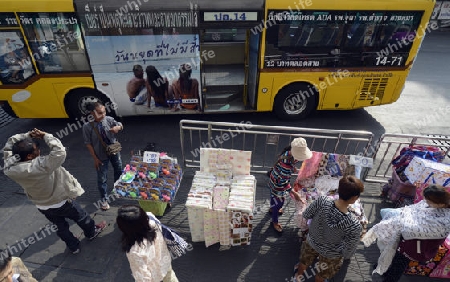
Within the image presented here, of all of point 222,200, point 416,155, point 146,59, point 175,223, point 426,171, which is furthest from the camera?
point 146,59

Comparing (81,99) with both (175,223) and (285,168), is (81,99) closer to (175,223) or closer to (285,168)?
(175,223)

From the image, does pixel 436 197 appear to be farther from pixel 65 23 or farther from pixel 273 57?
pixel 65 23

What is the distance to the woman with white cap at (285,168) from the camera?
3.89 m

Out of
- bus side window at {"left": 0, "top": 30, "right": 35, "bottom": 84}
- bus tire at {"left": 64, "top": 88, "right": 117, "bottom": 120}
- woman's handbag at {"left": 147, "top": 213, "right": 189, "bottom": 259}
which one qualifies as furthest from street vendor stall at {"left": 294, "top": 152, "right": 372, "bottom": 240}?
bus side window at {"left": 0, "top": 30, "right": 35, "bottom": 84}

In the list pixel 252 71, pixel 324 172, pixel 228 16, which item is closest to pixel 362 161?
pixel 324 172

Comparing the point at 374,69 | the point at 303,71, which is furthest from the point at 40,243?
the point at 374,69

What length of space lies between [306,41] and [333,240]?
508cm

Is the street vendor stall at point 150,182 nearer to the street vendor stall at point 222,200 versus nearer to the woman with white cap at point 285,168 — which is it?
the street vendor stall at point 222,200

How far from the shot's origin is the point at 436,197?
3121 mm

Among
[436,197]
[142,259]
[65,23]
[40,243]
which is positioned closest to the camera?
[142,259]

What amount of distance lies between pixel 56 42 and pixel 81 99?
1.49 metres

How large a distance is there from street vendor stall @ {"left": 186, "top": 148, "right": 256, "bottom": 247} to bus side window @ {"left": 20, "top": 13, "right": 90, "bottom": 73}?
4267mm

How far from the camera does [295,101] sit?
7.79 meters

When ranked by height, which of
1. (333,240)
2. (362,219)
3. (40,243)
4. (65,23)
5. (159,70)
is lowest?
(40,243)
